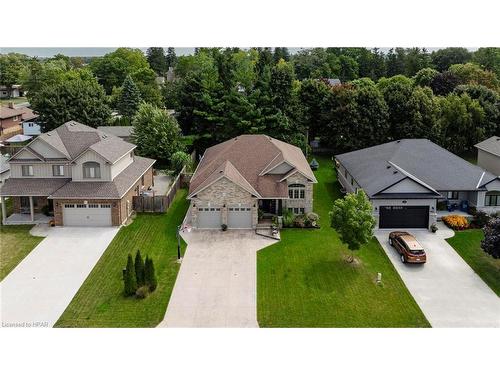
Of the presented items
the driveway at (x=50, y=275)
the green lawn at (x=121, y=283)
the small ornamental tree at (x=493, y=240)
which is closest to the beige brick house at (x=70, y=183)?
the driveway at (x=50, y=275)

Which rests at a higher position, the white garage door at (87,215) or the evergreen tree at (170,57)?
the evergreen tree at (170,57)

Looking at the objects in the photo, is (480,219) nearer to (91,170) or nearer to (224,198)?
(224,198)

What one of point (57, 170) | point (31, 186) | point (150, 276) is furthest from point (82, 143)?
point (150, 276)

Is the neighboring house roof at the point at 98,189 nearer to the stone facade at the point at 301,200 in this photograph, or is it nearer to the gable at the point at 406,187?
the stone facade at the point at 301,200

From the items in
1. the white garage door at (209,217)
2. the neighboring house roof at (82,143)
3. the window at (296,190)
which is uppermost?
the neighboring house roof at (82,143)

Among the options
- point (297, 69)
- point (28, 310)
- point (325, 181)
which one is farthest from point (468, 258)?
point (297, 69)

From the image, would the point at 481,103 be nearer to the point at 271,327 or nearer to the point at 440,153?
the point at 440,153
